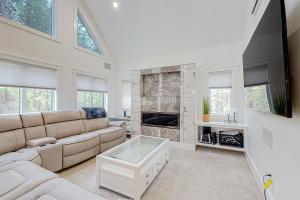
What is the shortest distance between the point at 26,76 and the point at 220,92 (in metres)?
4.64

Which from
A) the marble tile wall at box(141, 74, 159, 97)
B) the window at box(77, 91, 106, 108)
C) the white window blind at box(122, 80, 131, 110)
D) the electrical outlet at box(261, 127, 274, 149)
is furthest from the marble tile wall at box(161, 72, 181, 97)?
the electrical outlet at box(261, 127, 274, 149)

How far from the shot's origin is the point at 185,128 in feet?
12.5

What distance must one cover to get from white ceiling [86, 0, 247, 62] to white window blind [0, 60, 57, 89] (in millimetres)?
2235

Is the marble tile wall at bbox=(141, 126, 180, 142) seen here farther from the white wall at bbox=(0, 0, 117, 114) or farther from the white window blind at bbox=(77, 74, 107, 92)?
the white wall at bbox=(0, 0, 117, 114)

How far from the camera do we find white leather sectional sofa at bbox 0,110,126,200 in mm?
1221

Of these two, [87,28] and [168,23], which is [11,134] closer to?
[87,28]

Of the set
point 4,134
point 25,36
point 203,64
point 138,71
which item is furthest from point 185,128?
point 25,36

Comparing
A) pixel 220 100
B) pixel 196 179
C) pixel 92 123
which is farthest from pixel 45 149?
pixel 220 100

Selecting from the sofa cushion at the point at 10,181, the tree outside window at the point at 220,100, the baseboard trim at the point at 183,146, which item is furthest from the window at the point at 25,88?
the tree outside window at the point at 220,100

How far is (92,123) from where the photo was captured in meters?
3.71

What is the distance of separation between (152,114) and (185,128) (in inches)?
43.1

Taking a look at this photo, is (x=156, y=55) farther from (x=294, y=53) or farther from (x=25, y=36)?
(x=294, y=53)

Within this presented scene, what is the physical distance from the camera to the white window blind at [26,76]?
8.79ft

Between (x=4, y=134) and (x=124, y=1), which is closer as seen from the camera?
(x=4, y=134)
